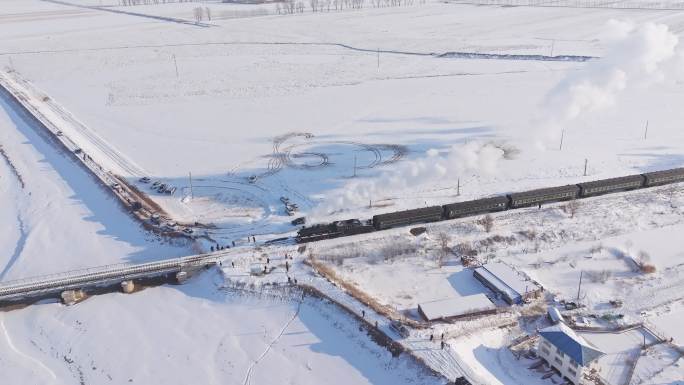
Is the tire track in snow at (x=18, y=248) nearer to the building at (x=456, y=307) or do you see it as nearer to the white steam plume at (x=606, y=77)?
the building at (x=456, y=307)

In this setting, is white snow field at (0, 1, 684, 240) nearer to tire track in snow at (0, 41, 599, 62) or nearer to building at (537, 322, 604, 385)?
tire track in snow at (0, 41, 599, 62)

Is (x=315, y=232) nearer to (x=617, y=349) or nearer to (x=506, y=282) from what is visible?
(x=506, y=282)

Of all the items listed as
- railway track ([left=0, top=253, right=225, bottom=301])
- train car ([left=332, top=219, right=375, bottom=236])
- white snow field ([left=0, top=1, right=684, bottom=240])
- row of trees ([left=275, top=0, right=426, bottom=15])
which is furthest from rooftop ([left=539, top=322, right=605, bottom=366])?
row of trees ([left=275, top=0, right=426, bottom=15])

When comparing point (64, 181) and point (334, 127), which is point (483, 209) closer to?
point (334, 127)

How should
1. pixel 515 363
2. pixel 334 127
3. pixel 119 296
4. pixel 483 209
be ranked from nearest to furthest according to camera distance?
pixel 515 363 → pixel 119 296 → pixel 483 209 → pixel 334 127

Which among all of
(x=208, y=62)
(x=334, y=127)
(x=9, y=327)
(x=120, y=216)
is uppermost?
(x=208, y=62)

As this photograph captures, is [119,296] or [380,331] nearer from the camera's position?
[380,331]

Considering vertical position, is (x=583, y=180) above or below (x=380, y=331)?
above

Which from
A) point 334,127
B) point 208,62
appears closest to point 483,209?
point 334,127

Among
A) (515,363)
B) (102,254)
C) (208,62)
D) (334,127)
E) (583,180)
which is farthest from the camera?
(208,62)
